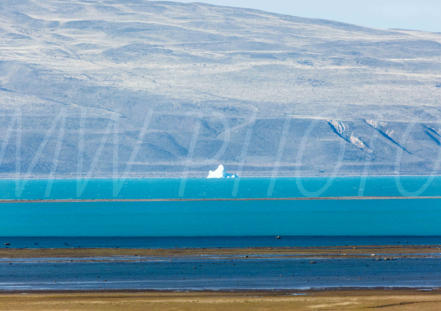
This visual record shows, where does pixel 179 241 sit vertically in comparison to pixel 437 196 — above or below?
above

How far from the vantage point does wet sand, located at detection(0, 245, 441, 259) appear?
5784 centimetres

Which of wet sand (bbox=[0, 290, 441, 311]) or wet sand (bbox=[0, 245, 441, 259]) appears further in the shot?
wet sand (bbox=[0, 245, 441, 259])

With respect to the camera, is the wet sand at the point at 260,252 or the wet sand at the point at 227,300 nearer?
the wet sand at the point at 227,300

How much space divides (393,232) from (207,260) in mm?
26772

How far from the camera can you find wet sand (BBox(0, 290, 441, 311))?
3697cm

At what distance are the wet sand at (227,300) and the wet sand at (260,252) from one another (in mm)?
16502

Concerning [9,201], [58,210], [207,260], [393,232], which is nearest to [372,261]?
[207,260]

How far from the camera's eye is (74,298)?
40.2 m

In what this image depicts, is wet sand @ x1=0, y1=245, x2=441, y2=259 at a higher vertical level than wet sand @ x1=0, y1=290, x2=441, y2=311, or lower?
lower

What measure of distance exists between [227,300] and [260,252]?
847 inches

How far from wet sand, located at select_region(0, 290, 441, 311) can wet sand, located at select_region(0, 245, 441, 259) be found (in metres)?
16.5

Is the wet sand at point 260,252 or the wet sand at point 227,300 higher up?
the wet sand at point 227,300

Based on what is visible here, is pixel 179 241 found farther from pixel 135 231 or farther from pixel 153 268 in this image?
pixel 153 268

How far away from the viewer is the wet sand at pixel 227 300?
37.0 metres
